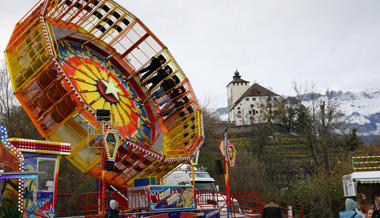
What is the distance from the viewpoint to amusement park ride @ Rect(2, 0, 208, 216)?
15523mm

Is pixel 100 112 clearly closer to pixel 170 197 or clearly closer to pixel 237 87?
pixel 170 197

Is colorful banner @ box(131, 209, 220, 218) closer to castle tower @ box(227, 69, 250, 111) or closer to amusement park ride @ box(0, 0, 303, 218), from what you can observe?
amusement park ride @ box(0, 0, 303, 218)

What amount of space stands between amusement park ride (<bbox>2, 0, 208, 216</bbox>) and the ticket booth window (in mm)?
113

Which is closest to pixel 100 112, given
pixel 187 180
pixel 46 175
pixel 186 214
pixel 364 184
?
pixel 46 175

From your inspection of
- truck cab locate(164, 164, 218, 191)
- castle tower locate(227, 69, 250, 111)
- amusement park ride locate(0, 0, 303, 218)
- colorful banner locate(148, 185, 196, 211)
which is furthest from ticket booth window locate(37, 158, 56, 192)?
castle tower locate(227, 69, 250, 111)

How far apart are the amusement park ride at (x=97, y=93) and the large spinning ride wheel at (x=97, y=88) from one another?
0.15ft

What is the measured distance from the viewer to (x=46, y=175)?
1477cm

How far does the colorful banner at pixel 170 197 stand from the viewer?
16531mm

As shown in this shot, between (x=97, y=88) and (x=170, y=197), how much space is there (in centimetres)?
685

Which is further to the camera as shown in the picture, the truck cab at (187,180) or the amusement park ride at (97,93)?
the truck cab at (187,180)

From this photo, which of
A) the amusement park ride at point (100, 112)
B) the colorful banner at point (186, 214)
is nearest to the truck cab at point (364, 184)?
the amusement park ride at point (100, 112)

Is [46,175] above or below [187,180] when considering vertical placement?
above

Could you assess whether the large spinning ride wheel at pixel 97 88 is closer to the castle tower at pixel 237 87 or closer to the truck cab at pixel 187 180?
the truck cab at pixel 187 180

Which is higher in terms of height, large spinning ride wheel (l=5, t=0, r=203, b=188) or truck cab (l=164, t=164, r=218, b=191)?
large spinning ride wheel (l=5, t=0, r=203, b=188)
